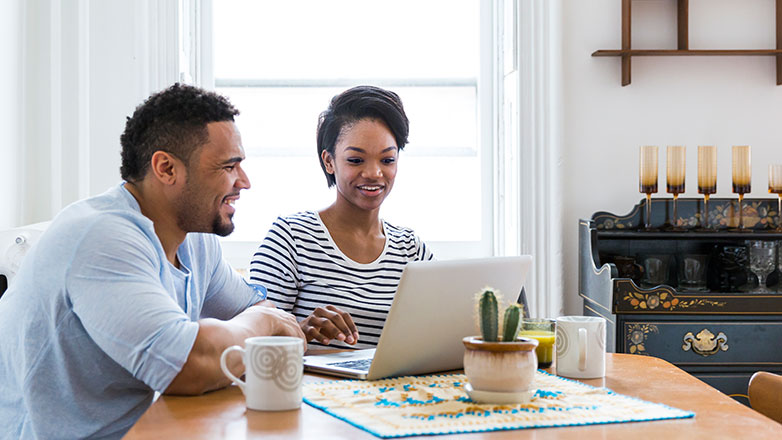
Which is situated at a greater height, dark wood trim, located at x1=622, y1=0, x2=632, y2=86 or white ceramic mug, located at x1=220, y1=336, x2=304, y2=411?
dark wood trim, located at x1=622, y1=0, x2=632, y2=86

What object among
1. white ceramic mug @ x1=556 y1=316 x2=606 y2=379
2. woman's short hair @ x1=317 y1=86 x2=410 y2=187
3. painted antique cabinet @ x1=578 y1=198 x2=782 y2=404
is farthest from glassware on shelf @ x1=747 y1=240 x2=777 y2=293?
white ceramic mug @ x1=556 y1=316 x2=606 y2=379

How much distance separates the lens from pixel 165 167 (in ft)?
4.66

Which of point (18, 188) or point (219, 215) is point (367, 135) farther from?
point (18, 188)

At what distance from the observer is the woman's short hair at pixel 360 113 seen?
2.03 meters

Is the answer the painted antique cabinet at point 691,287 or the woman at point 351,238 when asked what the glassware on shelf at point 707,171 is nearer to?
the painted antique cabinet at point 691,287

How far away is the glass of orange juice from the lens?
140cm

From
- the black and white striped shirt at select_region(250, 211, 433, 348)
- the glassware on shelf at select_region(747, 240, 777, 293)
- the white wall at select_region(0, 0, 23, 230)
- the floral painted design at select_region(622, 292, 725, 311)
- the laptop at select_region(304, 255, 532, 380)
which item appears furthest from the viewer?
the glassware on shelf at select_region(747, 240, 777, 293)

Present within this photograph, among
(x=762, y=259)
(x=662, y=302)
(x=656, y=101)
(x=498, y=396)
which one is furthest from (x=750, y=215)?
(x=498, y=396)

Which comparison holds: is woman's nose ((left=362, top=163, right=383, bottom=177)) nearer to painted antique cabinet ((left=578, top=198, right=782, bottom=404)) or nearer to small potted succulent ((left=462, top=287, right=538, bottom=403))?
small potted succulent ((left=462, top=287, right=538, bottom=403))

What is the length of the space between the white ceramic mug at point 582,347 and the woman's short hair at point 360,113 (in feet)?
2.89

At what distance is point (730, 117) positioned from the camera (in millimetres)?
3184

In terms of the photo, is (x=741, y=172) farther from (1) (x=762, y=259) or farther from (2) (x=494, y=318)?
(2) (x=494, y=318)

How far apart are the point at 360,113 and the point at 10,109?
115 cm

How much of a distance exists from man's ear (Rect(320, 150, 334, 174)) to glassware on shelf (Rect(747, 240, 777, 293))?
5.20 ft
